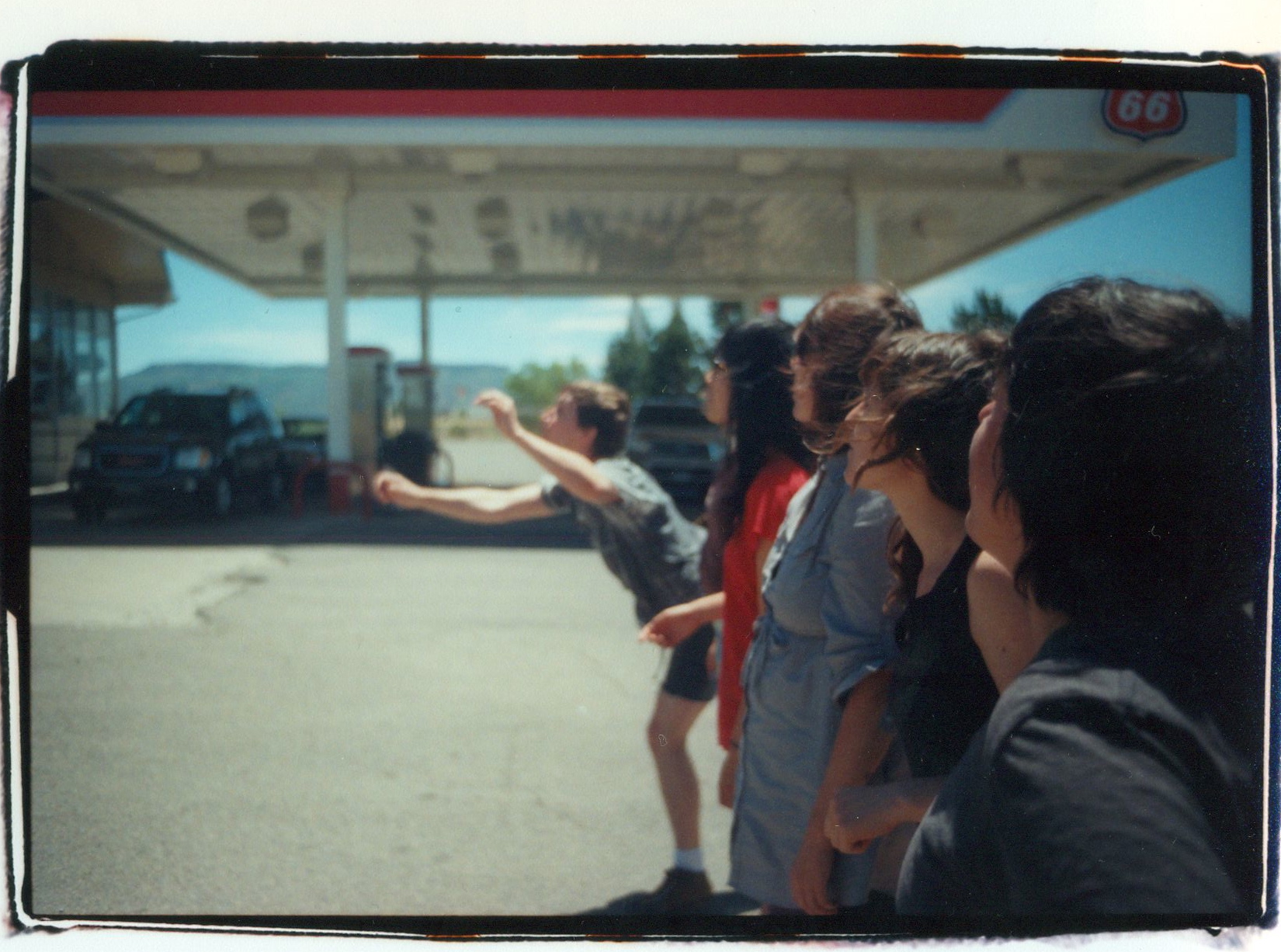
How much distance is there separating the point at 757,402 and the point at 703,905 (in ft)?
4.88

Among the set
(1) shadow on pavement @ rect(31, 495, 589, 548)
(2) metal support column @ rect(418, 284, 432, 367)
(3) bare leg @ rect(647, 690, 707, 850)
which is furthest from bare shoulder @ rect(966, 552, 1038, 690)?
(2) metal support column @ rect(418, 284, 432, 367)

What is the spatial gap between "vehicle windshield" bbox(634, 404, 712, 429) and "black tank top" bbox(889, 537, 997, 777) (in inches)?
145

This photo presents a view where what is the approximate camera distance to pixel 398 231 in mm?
11461

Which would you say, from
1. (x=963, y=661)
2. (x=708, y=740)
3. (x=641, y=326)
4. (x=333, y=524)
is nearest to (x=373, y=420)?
(x=333, y=524)

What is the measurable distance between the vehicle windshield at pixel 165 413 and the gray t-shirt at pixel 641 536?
0.90m

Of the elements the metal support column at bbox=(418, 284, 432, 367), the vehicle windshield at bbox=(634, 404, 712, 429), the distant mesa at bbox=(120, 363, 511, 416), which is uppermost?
the metal support column at bbox=(418, 284, 432, 367)

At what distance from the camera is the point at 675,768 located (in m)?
2.90

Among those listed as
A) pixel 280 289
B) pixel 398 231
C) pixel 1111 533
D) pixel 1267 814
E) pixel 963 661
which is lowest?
pixel 1267 814

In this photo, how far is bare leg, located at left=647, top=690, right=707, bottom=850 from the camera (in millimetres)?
2859

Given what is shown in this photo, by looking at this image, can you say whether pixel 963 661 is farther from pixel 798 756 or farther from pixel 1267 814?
pixel 798 756

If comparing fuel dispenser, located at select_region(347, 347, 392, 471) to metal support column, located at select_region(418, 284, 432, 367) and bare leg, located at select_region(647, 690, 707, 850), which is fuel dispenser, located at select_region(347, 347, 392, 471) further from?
bare leg, located at select_region(647, 690, 707, 850)

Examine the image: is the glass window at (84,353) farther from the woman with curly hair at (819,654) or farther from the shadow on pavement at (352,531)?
the shadow on pavement at (352,531)

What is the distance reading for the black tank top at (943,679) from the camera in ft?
4.48

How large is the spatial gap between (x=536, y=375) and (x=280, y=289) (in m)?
0.90
